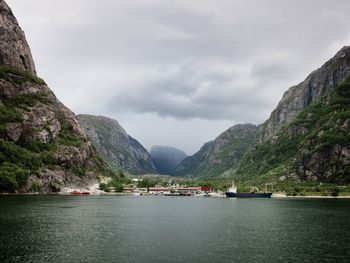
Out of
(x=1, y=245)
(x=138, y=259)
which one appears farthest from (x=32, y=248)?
(x=138, y=259)

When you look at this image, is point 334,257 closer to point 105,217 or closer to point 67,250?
point 67,250

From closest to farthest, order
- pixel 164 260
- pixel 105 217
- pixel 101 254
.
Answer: pixel 164 260 < pixel 101 254 < pixel 105 217

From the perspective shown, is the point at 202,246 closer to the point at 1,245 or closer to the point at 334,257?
the point at 334,257

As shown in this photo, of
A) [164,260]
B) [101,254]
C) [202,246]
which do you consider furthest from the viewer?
[202,246]

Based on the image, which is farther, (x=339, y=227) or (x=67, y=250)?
(x=339, y=227)

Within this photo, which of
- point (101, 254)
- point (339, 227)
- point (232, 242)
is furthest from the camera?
point (339, 227)

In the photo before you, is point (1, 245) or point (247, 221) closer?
point (1, 245)

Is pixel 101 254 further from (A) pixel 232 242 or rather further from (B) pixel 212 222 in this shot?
(B) pixel 212 222

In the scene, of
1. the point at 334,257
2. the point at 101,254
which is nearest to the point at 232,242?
the point at 334,257

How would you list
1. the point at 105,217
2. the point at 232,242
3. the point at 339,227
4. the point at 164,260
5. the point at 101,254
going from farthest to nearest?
the point at 105,217 < the point at 339,227 < the point at 232,242 < the point at 101,254 < the point at 164,260
